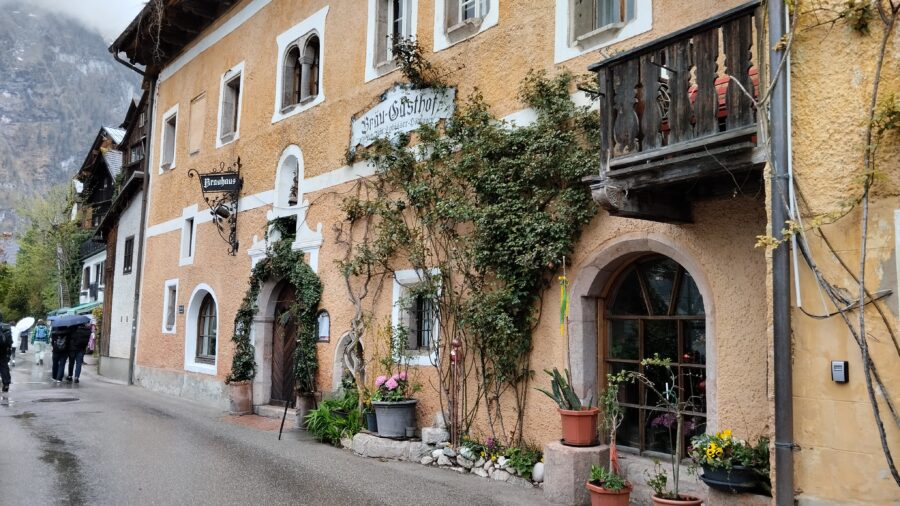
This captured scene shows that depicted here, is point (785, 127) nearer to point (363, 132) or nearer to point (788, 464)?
point (788, 464)


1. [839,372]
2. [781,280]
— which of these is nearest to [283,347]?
[781,280]

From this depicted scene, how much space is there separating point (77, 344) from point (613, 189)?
15.5 metres

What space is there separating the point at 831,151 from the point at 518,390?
4.28 meters

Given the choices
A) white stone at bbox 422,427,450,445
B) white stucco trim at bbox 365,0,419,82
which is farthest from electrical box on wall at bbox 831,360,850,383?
white stucco trim at bbox 365,0,419,82

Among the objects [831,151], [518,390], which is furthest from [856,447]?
[518,390]

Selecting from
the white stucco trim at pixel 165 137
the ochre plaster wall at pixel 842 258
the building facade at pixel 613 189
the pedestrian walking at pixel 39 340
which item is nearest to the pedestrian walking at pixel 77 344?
the building facade at pixel 613 189

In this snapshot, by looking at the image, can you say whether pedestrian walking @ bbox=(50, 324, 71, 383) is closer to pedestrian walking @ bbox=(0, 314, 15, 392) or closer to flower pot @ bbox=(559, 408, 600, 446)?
pedestrian walking @ bbox=(0, 314, 15, 392)

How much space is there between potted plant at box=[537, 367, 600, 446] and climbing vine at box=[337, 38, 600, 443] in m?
1.16

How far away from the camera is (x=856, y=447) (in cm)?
430

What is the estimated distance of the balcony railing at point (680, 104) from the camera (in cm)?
514

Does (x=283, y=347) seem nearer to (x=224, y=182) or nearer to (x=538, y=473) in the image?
(x=224, y=182)

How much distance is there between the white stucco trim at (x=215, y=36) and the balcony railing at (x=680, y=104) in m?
9.60

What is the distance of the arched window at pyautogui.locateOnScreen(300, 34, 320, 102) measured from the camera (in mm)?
12367

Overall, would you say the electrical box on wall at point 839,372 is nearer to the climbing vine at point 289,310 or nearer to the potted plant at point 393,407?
the potted plant at point 393,407
